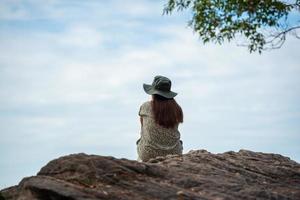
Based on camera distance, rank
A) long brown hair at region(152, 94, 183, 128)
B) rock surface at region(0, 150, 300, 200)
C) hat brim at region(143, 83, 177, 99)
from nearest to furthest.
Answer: rock surface at region(0, 150, 300, 200), long brown hair at region(152, 94, 183, 128), hat brim at region(143, 83, 177, 99)

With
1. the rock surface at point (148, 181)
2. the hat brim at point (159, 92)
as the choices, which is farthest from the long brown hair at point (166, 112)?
the rock surface at point (148, 181)

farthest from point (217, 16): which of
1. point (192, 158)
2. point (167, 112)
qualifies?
point (192, 158)

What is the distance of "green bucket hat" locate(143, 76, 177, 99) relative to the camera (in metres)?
12.2

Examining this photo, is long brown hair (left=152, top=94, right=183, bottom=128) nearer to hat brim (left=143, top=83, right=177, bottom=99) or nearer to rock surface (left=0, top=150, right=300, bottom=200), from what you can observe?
hat brim (left=143, top=83, right=177, bottom=99)

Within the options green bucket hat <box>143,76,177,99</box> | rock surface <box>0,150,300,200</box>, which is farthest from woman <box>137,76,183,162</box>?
rock surface <box>0,150,300,200</box>

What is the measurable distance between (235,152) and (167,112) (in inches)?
70.3

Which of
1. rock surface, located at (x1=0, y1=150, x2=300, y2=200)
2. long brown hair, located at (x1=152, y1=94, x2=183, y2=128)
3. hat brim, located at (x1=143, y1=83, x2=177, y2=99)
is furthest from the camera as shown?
hat brim, located at (x1=143, y1=83, x2=177, y2=99)

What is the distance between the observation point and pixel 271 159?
12.3 meters

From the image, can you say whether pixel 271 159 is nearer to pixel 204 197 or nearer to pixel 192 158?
pixel 192 158

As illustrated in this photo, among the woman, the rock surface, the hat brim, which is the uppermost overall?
the hat brim

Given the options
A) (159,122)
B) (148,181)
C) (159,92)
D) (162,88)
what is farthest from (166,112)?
(148,181)

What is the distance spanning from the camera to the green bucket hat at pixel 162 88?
12188 millimetres

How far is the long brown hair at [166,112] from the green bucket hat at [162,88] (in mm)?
169

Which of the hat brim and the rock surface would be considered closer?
the rock surface
